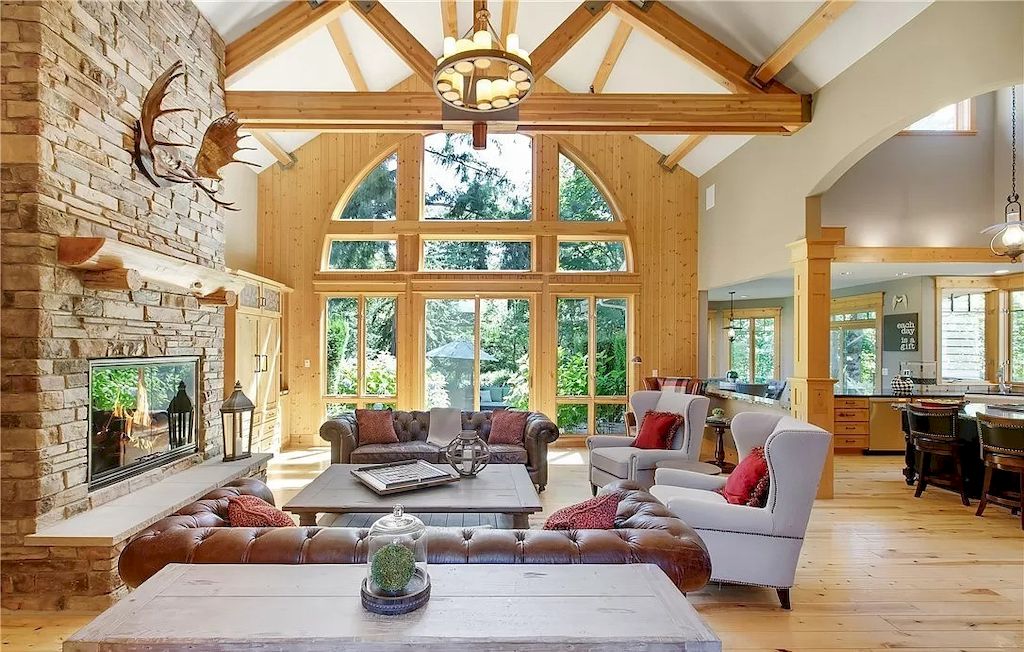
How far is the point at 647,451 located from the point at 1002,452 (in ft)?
9.40

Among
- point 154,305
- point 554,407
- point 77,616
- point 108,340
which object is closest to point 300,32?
point 154,305

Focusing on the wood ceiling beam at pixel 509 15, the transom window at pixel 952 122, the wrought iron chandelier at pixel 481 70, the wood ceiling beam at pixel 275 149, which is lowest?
the wrought iron chandelier at pixel 481 70

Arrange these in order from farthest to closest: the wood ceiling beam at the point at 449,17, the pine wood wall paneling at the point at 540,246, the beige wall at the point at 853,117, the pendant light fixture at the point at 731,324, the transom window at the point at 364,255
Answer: the pendant light fixture at the point at 731,324, the transom window at the point at 364,255, the pine wood wall paneling at the point at 540,246, the wood ceiling beam at the point at 449,17, the beige wall at the point at 853,117

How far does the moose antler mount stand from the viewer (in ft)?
13.2

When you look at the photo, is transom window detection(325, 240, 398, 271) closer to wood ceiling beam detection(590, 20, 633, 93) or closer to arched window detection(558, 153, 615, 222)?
arched window detection(558, 153, 615, 222)

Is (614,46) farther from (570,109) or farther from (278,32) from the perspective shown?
(278,32)

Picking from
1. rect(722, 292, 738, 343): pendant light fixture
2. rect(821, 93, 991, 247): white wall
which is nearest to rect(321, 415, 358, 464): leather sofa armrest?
rect(821, 93, 991, 247): white wall

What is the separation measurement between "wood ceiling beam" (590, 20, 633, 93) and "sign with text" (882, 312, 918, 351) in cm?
581

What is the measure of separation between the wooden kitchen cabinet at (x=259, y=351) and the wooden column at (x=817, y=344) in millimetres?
5727

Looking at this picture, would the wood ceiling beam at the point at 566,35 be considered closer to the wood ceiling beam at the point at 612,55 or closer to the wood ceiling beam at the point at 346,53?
the wood ceiling beam at the point at 612,55

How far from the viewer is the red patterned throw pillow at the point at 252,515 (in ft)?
7.31

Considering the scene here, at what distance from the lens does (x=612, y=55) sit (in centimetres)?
648

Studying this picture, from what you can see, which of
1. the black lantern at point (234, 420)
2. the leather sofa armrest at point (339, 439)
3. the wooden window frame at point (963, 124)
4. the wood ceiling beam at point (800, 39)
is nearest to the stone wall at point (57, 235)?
the black lantern at point (234, 420)

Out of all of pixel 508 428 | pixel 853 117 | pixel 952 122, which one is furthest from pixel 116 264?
pixel 952 122
